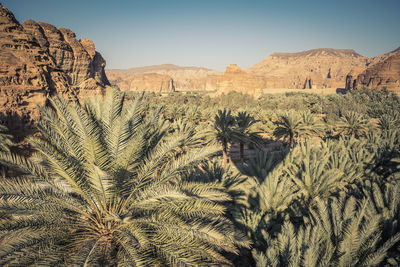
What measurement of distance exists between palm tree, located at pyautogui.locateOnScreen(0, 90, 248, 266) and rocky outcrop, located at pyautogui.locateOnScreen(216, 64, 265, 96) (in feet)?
295

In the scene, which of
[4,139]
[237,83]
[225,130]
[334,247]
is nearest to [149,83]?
[237,83]

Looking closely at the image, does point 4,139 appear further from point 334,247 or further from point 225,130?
point 334,247

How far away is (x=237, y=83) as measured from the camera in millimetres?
92062

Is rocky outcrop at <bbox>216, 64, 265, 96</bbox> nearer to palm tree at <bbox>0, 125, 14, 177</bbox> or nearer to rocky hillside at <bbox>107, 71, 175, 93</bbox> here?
rocky hillside at <bbox>107, 71, 175, 93</bbox>

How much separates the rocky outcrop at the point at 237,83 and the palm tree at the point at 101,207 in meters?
89.8

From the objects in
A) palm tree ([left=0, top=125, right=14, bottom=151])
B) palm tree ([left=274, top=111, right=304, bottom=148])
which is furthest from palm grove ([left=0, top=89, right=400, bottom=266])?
palm tree ([left=274, top=111, right=304, bottom=148])

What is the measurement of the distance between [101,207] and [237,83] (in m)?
92.8

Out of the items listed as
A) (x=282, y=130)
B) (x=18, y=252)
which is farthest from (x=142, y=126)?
(x=282, y=130)

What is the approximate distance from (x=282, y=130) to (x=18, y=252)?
18.9 metres

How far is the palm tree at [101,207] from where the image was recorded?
11.5ft

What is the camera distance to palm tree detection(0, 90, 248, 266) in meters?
3.50

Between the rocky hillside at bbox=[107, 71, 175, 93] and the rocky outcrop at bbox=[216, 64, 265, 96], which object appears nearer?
the rocky outcrop at bbox=[216, 64, 265, 96]

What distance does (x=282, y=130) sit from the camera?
19.0 m

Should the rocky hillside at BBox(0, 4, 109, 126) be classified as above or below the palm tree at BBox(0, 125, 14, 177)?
above
